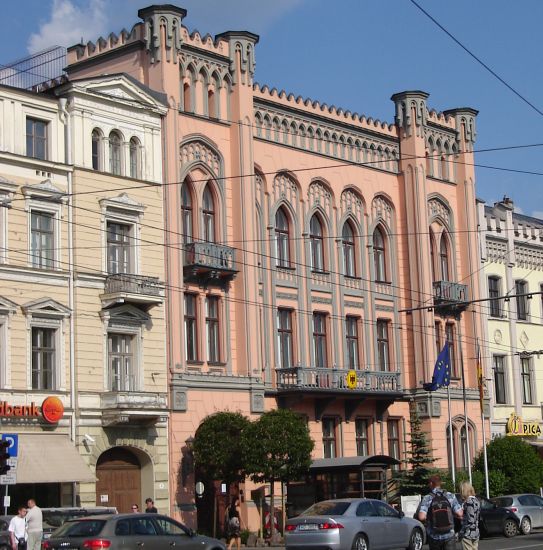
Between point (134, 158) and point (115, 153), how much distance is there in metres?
0.88

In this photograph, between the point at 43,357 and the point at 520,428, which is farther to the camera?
the point at 520,428

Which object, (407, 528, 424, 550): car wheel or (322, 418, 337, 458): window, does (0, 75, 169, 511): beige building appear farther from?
(407, 528, 424, 550): car wheel

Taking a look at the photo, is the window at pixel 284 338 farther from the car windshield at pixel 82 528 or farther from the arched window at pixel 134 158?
the car windshield at pixel 82 528

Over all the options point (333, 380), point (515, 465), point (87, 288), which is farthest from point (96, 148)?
point (515, 465)

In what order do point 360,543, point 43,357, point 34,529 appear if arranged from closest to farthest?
point 34,529 < point 360,543 < point 43,357

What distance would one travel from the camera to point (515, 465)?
52.5 meters

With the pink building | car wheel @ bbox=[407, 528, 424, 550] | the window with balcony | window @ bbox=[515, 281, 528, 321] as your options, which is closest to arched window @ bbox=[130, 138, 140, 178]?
the pink building

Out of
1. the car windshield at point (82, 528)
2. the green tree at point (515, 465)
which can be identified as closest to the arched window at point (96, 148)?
the car windshield at point (82, 528)

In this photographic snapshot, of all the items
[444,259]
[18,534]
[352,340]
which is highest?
[444,259]

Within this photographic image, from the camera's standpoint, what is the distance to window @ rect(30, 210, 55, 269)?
39.2m

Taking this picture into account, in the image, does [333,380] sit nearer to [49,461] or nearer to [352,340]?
[352,340]

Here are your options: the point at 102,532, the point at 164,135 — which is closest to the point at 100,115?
the point at 164,135

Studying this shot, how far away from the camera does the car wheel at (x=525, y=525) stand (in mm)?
43653

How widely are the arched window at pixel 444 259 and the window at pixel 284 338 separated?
389 inches
